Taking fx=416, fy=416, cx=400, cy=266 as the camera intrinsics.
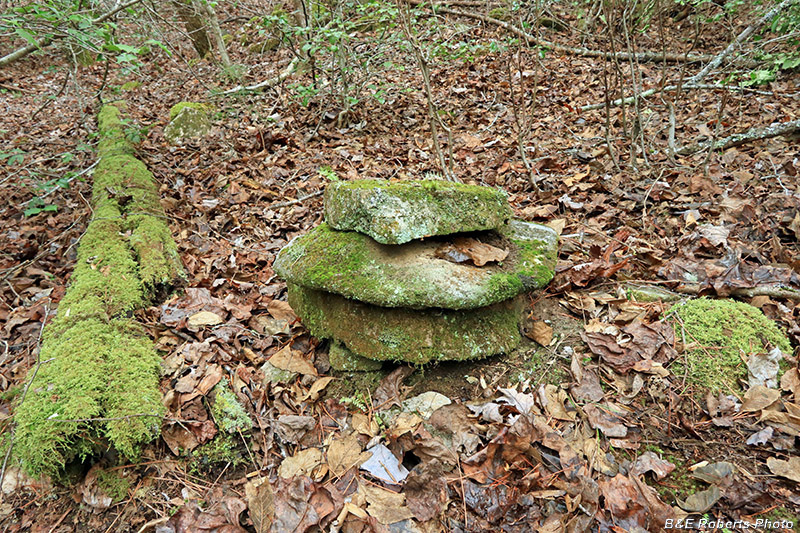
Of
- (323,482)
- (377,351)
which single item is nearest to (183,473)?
(323,482)

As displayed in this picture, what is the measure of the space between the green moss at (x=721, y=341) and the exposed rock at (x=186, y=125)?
745cm

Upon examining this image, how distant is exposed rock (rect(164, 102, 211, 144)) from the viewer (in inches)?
281

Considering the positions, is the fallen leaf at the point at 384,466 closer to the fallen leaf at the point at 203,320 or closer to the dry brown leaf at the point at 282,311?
the dry brown leaf at the point at 282,311

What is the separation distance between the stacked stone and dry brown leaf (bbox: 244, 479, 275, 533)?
84 centimetres

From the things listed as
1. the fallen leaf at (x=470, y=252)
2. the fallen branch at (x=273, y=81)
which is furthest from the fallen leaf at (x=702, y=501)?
the fallen branch at (x=273, y=81)

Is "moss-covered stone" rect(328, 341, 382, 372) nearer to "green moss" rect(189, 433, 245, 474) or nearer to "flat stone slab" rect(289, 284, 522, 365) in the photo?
"flat stone slab" rect(289, 284, 522, 365)

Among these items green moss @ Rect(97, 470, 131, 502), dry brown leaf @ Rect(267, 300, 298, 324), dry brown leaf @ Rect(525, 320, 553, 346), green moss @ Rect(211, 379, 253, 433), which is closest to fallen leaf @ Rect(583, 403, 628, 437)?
dry brown leaf @ Rect(525, 320, 553, 346)

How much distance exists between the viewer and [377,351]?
2.56m

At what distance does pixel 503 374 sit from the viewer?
257 centimetres

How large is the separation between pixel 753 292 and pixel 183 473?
12.4ft

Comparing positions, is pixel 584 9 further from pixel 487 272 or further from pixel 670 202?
pixel 487 272

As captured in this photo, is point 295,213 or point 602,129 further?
point 602,129

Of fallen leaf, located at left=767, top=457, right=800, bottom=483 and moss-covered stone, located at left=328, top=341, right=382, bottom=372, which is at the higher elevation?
moss-covered stone, located at left=328, top=341, right=382, bottom=372

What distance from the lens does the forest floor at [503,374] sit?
1997 mm
